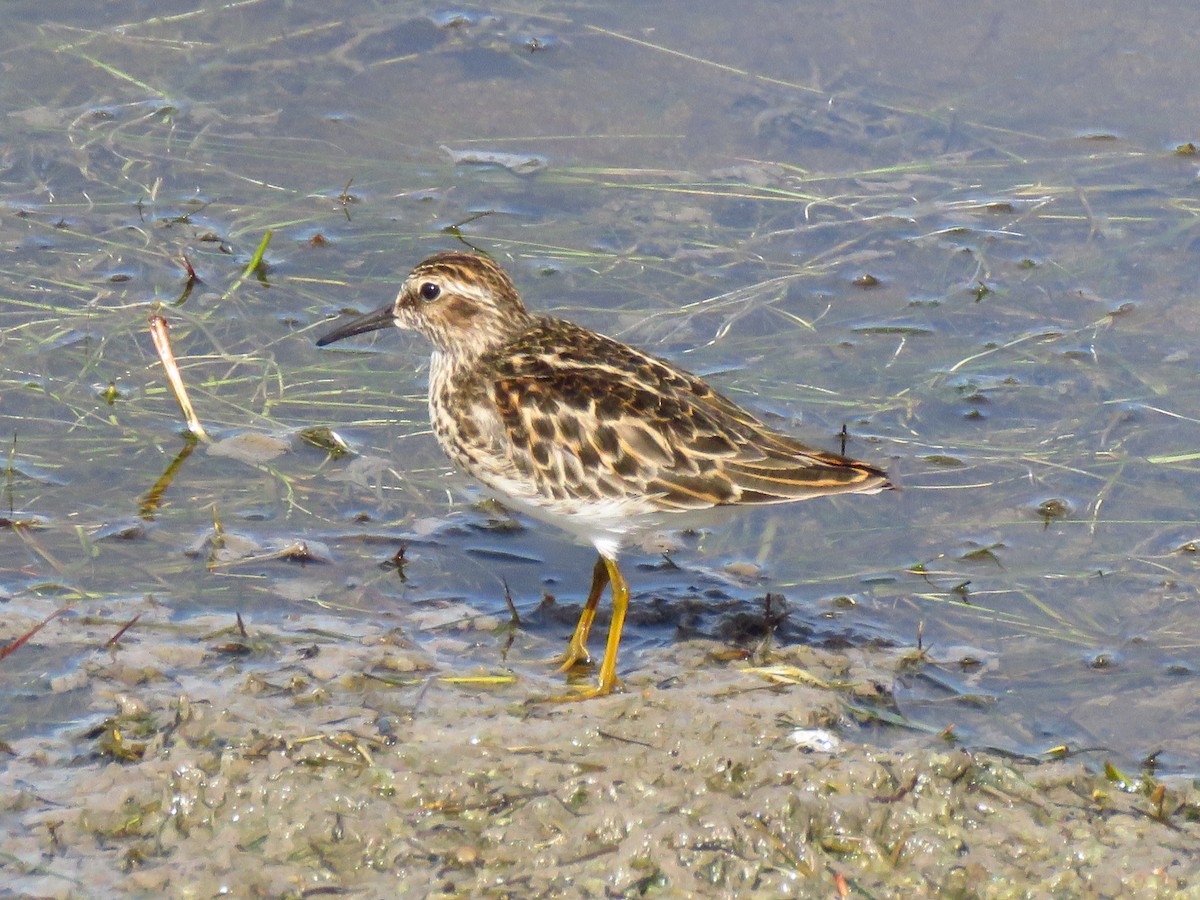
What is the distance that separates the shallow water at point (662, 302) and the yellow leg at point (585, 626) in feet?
0.52

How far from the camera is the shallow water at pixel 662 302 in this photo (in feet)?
20.4

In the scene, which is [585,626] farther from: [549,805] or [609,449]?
[549,805]

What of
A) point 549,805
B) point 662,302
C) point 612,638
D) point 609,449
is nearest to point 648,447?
point 609,449

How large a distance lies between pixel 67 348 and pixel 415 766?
3.70m

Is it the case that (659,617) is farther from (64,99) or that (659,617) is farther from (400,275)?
(64,99)

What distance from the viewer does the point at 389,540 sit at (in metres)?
6.57

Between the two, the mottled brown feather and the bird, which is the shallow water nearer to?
the bird

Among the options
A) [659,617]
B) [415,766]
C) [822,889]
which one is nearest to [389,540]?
[659,617]

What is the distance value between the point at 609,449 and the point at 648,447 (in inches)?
5.6

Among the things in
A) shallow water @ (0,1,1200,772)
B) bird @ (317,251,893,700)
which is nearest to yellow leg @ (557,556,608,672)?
bird @ (317,251,893,700)

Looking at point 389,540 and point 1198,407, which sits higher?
point 1198,407

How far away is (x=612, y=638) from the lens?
5.78 metres

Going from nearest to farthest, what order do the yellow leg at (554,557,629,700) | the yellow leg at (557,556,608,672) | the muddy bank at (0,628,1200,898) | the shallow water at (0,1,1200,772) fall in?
the muddy bank at (0,628,1200,898), the yellow leg at (554,557,629,700), the yellow leg at (557,556,608,672), the shallow water at (0,1,1200,772)

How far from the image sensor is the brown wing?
559 centimetres
